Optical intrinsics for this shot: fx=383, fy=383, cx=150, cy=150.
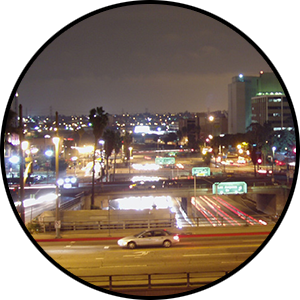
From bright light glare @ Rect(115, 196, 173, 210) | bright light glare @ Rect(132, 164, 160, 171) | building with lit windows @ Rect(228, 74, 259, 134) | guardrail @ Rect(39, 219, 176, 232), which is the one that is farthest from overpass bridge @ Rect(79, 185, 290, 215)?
building with lit windows @ Rect(228, 74, 259, 134)

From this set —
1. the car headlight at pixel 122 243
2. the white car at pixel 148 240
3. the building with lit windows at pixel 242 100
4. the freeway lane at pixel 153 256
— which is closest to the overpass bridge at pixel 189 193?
the freeway lane at pixel 153 256

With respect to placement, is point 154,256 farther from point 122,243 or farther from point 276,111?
point 276,111

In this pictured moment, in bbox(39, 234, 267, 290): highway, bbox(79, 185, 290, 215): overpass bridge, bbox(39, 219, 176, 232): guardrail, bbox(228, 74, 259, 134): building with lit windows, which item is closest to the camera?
bbox(39, 234, 267, 290): highway

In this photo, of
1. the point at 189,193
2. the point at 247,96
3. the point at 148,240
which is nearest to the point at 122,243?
the point at 148,240

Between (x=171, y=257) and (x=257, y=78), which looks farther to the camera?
(x=257, y=78)

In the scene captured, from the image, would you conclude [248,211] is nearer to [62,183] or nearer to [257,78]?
[62,183]

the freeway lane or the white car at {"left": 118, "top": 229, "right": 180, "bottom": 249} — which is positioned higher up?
the white car at {"left": 118, "top": 229, "right": 180, "bottom": 249}

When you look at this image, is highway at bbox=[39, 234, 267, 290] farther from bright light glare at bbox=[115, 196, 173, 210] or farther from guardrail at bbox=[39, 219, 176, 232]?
bright light glare at bbox=[115, 196, 173, 210]

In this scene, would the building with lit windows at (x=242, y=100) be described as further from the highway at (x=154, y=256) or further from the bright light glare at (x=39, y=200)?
the highway at (x=154, y=256)

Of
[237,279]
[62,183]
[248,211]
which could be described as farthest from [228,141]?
[237,279]
